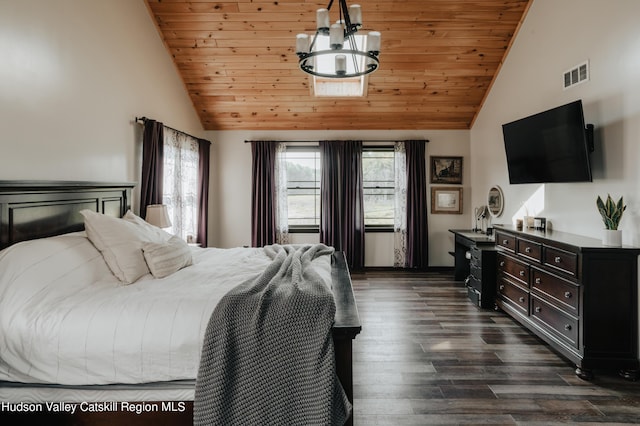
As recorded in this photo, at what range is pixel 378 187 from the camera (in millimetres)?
6352

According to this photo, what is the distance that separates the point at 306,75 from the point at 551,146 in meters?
3.13

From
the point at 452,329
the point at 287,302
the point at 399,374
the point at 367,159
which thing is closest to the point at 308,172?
the point at 367,159

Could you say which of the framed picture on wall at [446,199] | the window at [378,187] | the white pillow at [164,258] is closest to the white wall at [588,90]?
the framed picture on wall at [446,199]

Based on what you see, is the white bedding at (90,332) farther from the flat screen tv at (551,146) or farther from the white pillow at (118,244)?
the flat screen tv at (551,146)

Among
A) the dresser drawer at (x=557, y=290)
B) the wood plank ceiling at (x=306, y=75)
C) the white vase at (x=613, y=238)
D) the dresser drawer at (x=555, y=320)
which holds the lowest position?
the dresser drawer at (x=555, y=320)

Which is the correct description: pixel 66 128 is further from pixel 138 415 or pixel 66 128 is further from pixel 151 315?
pixel 138 415

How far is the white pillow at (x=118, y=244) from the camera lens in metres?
2.41

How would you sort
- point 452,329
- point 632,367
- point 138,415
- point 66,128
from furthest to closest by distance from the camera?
point 452,329 < point 66,128 < point 632,367 < point 138,415

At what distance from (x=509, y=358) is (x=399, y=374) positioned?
0.96m

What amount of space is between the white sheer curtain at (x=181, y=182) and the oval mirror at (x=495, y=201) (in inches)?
167

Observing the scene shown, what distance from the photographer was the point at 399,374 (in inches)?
106

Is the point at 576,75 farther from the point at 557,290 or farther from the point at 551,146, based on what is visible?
the point at 557,290

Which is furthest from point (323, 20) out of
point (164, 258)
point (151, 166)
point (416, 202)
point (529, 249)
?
point (416, 202)

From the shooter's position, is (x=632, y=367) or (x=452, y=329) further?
(x=452, y=329)
